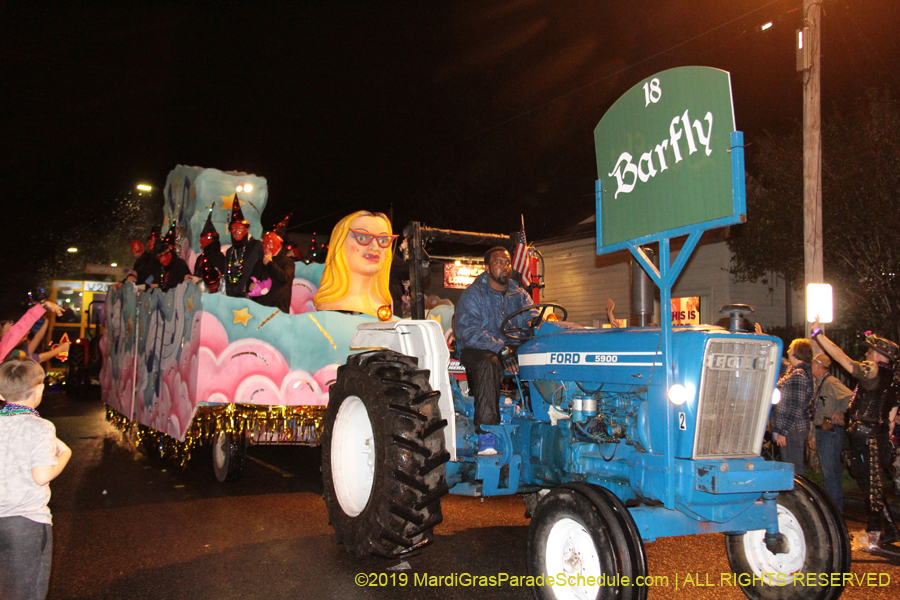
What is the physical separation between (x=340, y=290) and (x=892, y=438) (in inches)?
232

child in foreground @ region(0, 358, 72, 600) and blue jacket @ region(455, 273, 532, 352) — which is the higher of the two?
blue jacket @ region(455, 273, 532, 352)

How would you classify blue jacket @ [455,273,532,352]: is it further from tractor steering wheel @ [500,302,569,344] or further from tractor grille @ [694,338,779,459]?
tractor grille @ [694,338,779,459]

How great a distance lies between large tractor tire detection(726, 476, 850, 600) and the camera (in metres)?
3.43

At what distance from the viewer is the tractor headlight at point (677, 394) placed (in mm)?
3387

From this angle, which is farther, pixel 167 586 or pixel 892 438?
pixel 892 438

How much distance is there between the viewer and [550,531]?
3.50 m

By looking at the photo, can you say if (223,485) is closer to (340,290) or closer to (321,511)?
(321,511)

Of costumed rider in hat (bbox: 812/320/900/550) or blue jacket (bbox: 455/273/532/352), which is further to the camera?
costumed rider in hat (bbox: 812/320/900/550)

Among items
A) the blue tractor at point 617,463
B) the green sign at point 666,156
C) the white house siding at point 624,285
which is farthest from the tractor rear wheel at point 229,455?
the white house siding at point 624,285

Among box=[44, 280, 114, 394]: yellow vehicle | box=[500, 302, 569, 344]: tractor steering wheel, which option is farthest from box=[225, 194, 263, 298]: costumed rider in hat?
box=[44, 280, 114, 394]: yellow vehicle

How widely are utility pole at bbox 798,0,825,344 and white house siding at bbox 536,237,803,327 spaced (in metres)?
5.42

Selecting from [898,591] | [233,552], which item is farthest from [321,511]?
[898,591]

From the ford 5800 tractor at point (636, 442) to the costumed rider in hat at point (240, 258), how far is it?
3.61 meters

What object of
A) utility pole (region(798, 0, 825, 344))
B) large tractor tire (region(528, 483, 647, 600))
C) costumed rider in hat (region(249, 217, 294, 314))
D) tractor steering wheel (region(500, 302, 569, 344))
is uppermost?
utility pole (region(798, 0, 825, 344))
